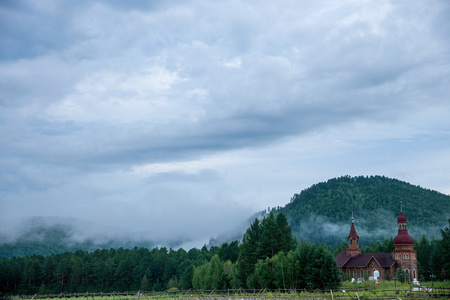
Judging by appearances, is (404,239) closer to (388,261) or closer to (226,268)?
(388,261)

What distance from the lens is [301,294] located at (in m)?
63.2

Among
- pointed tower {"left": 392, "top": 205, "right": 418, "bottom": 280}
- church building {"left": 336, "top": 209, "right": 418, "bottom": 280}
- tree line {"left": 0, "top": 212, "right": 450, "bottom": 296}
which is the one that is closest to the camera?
tree line {"left": 0, "top": 212, "right": 450, "bottom": 296}

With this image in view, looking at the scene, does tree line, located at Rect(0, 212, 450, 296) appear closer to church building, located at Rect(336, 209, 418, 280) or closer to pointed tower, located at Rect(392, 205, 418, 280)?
pointed tower, located at Rect(392, 205, 418, 280)

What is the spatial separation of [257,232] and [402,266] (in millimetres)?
33127

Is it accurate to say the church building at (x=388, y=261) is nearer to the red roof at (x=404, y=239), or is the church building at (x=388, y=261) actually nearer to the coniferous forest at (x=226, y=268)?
the red roof at (x=404, y=239)

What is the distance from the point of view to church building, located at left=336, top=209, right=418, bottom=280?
98.6 meters

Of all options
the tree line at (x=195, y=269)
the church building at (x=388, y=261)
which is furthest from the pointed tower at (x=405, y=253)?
the tree line at (x=195, y=269)

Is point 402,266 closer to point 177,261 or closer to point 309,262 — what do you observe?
point 309,262

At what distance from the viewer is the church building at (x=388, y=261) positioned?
98625mm

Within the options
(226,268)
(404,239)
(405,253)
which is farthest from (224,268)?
(404,239)

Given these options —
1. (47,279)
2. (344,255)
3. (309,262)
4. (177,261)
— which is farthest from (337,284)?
(47,279)

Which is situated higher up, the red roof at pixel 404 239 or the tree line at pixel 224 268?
the red roof at pixel 404 239

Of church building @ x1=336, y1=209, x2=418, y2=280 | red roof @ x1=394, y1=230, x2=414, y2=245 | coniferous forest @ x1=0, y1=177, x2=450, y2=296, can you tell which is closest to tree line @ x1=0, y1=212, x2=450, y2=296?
coniferous forest @ x1=0, y1=177, x2=450, y2=296

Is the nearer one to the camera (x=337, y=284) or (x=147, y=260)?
(x=337, y=284)
